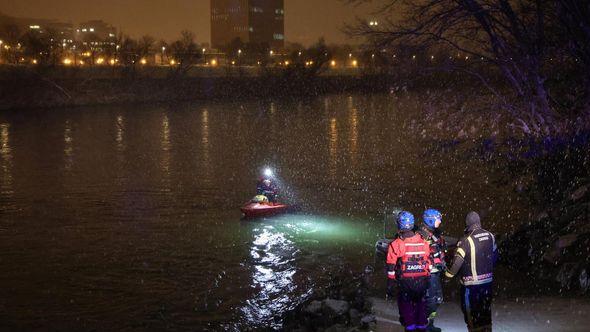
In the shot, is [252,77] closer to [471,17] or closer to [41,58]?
[41,58]

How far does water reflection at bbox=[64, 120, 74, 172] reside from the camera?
115ft

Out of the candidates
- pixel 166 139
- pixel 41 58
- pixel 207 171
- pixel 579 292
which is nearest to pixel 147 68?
pixel 41 58

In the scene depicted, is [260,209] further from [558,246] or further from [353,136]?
[353,136]

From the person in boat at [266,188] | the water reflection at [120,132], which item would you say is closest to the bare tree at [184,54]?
the water reflection at [120,132]

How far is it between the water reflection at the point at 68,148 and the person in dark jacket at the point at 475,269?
1122 inches

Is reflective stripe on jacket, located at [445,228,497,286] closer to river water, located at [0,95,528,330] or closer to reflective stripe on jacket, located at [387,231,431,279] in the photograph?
reflective stripe on jacket, located at [387,231,431,279]

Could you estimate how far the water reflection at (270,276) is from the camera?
13594 millimetres

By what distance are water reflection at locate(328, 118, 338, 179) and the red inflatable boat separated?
29.7 feet

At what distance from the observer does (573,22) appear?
16078 millimetres

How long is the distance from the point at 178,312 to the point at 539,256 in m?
7.85

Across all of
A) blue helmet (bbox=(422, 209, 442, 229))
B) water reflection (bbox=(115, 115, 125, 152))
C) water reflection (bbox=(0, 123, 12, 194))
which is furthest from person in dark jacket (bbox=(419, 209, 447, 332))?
water reflection (bbox=(115, 115, 125, 152))

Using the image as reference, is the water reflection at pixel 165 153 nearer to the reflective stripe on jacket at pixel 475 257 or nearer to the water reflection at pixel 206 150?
the water reflection at pixel 206 150

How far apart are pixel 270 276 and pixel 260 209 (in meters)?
5.19

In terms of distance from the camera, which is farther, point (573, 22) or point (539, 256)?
point (573, 22)
